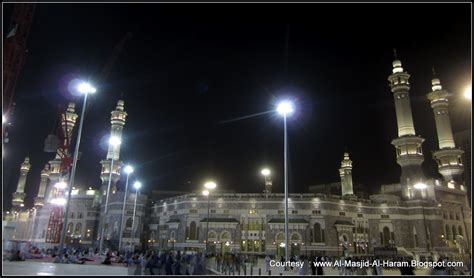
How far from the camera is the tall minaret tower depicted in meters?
63.8

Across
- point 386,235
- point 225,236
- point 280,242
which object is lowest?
point 280,242

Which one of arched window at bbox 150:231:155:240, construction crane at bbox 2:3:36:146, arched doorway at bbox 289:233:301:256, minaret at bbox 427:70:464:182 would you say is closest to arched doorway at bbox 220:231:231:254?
arched doorway at bbox 289:233:301:256

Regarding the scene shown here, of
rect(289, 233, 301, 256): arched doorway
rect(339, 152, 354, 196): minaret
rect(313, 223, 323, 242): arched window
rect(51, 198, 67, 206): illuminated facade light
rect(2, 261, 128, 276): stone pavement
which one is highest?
rect(339, 152, 354, 196): minaret

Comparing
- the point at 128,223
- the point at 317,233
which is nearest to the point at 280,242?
the point at 317,233

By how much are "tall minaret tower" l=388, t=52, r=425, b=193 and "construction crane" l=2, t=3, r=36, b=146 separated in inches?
2563

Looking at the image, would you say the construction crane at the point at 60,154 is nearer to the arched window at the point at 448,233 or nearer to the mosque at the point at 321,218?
the mosque at the point at 321,218

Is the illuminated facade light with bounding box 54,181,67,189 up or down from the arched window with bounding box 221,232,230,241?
up

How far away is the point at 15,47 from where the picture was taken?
53875 millimetres

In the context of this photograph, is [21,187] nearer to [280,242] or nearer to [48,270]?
[280,242]

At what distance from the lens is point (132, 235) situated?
225 feet

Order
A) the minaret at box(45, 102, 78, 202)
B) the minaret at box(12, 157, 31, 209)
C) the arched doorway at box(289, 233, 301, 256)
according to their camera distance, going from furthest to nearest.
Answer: the minaret at box(12, 157, 31, 209) → the minaret at box(45, 102, 78, 202) → the arched doorway at box(289, 233, 301, 256)

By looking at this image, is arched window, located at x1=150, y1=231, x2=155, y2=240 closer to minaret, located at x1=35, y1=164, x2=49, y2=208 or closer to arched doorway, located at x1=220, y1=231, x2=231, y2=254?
arched doorway, located at x1=220, y1=231, x2=231, y2=254

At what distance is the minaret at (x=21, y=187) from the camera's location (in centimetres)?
12344

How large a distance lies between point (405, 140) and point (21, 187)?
12358cm
